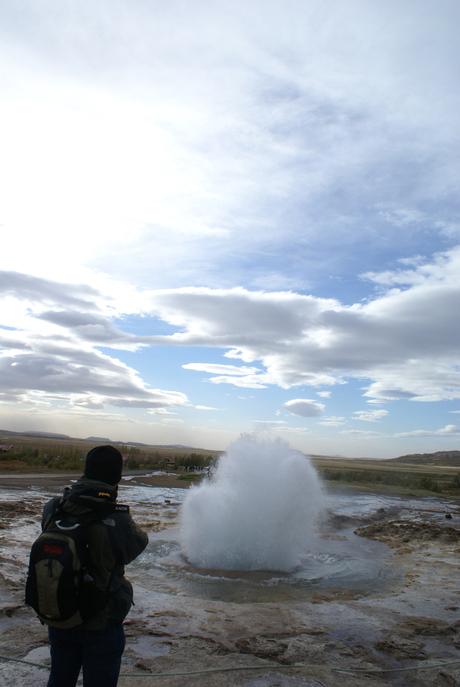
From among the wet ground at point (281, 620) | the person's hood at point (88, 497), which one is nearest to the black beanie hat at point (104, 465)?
the person's hood at point (88, 497)

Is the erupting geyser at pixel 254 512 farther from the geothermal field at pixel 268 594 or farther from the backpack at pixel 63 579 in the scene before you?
the backpack at pixel 63 579

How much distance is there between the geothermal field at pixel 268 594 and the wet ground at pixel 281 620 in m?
0.02

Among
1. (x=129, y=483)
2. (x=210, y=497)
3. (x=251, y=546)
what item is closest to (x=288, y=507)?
(x=251, y=546)

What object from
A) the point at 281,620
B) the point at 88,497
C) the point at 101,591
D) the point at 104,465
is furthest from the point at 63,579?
the point at 281,620

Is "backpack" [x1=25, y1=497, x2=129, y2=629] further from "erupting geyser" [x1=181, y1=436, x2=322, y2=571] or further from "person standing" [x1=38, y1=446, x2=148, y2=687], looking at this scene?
"erupting geyser" [x1=181, y1=436, x2=322, y2=571]

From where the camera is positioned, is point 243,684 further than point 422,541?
No

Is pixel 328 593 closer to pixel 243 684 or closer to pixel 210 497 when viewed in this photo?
pixel 210 497

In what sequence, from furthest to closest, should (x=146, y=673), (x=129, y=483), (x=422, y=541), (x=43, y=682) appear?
(x=129, y=483) < (x=422, y=541) < (x=146, y=673) < (x=43, y=682)

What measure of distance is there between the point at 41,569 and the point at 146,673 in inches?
96.2

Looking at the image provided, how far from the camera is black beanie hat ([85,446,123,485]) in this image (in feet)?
9.73

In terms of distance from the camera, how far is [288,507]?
1016 centimetres

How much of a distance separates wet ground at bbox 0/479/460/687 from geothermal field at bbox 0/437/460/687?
0.02m

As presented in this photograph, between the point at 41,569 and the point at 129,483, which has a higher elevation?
the point at 41,569

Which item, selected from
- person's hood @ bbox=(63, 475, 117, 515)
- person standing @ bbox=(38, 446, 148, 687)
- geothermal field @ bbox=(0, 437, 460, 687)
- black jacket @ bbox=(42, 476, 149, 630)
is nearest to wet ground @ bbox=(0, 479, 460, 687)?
geothermal field @ bbox=(0, 437, 460, 687)
